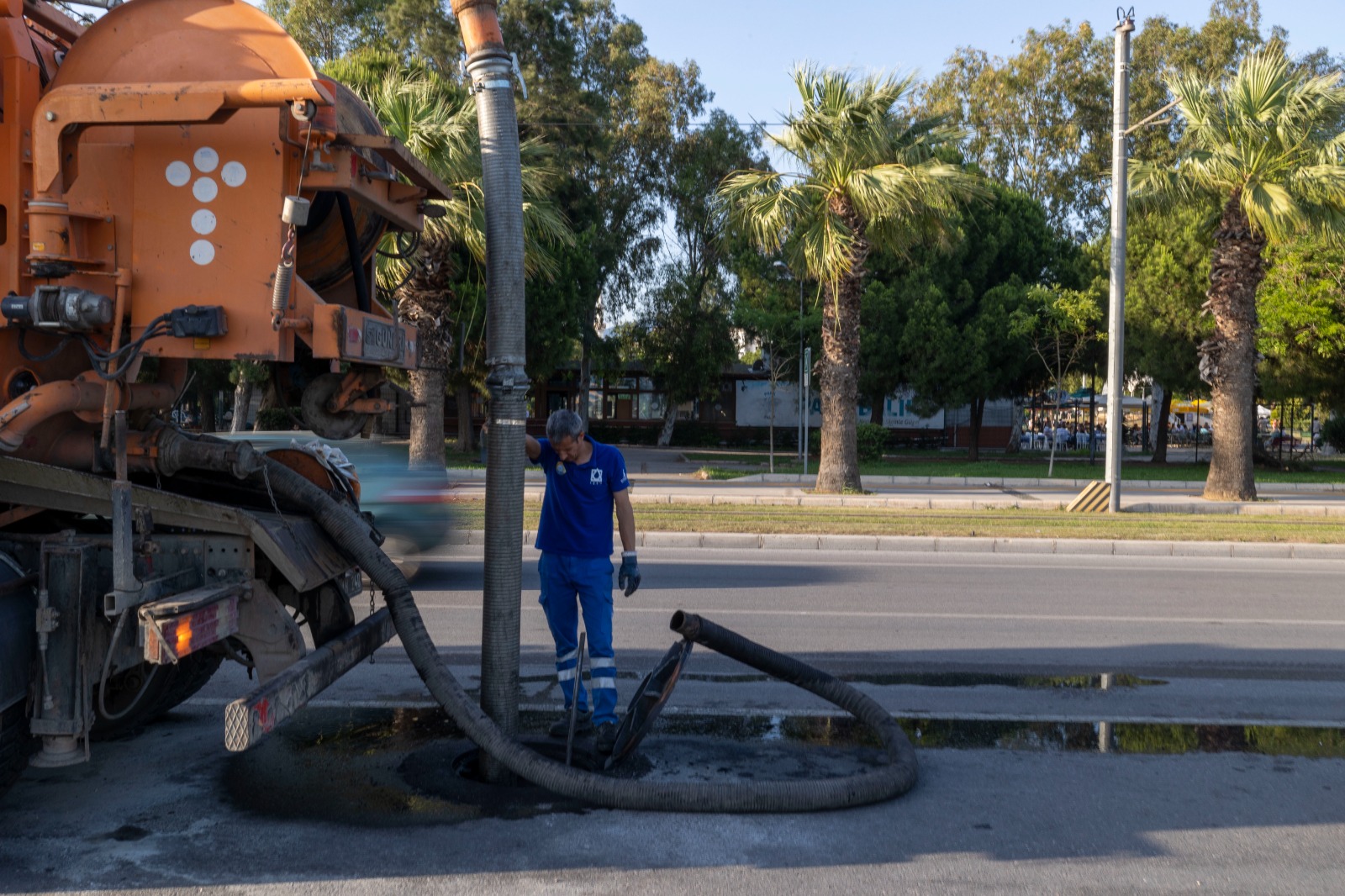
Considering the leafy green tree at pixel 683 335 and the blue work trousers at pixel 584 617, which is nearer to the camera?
the blue work trousers at pixel 584 617

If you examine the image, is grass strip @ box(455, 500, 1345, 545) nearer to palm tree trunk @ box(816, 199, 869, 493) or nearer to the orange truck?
palm tree trunk @ box(816, 199, 869, 493)

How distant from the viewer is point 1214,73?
1699 inches

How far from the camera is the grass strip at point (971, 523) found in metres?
14.9

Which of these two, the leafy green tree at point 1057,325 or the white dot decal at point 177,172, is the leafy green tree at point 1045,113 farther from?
the white dot decal at point 177,172

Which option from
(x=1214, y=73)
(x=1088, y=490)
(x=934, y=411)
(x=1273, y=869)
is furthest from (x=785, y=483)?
(x=1214, y=73)

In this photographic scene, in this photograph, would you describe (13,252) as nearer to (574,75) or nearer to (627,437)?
(574,75)

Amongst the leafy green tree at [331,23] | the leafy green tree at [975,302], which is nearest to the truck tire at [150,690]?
the leafy green tree at [975,302]

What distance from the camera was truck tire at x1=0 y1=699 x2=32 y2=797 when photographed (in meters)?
4.11

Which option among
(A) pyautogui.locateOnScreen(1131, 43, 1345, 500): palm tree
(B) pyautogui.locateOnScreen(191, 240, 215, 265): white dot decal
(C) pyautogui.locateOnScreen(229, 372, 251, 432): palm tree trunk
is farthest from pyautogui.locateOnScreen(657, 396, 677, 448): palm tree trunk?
(B) pyautogui.locateOnScreen(191, 240, 215, 265): white dot decal

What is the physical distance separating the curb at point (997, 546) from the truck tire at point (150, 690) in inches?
318

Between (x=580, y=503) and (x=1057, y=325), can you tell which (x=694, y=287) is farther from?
(x=580, y=503)

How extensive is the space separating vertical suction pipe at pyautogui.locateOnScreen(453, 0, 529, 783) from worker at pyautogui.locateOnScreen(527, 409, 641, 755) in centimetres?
40

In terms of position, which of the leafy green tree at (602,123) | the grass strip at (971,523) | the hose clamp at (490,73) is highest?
the leafy green tree at (602,123)

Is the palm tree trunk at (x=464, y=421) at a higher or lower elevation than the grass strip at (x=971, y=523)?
higher
